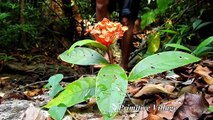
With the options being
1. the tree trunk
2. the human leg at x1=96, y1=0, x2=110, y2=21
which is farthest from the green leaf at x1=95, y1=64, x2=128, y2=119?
the tree trunk

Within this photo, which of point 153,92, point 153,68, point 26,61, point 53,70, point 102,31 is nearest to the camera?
point 153,68

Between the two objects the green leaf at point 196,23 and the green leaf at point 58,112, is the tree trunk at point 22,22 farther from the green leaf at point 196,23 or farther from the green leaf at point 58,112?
the green leaf at point 58,112

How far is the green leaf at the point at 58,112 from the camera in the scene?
1185 millimetres

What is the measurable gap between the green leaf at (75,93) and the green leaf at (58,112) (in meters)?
0.02

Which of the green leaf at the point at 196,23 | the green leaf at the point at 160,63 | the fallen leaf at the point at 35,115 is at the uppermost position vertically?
the green leaf at the point at 196,23

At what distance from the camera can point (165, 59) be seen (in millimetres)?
1202

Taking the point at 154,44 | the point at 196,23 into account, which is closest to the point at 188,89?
the point at 196,23

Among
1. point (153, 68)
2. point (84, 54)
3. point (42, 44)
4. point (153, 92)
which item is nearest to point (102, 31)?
point (84, 54)

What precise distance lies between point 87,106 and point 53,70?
267 cm

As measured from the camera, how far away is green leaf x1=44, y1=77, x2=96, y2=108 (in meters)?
1.16

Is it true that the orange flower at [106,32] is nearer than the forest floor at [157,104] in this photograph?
No

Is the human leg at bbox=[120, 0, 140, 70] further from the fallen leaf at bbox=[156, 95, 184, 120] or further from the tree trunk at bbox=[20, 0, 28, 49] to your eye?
the tree trunk at bbox=[20, 0, 28, 49]

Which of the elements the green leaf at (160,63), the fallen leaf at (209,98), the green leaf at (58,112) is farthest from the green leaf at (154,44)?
the green leaf at (58,112)

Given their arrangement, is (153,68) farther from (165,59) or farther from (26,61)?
(26,61)
